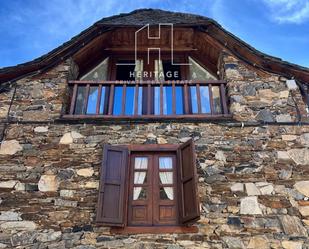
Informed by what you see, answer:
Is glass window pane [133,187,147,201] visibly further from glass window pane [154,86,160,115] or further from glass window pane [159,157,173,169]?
glass window pane [154,86,160,115]

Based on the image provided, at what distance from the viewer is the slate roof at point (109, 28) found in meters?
6.72

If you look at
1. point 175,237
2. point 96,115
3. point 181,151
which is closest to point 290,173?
point 181,151

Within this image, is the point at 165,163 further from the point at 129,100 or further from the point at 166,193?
the point at 129,100

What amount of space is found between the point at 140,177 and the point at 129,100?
1.87 metres

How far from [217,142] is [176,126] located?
31.1 inches

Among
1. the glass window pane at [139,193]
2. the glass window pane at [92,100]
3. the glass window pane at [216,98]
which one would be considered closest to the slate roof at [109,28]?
the glass window pane at [92,100]

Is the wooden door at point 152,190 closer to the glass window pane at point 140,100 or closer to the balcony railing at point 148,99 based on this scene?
the balcony railing at point 148,99

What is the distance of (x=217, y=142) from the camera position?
19.4 ft

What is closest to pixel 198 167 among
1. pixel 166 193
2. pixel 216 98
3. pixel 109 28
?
pixel 166 193

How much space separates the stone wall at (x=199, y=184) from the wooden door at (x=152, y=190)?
30cm

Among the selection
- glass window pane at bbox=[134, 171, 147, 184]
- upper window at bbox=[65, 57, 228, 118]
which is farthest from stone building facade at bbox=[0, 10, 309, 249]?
glass window pane at bbox=[134, 171, 147, 184]

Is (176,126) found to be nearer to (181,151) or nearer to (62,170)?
(181,151)

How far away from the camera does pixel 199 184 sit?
17.9ft

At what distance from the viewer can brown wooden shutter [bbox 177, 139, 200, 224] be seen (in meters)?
4.82
